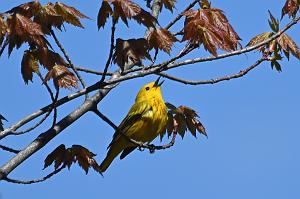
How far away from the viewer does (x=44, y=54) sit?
4.50 m

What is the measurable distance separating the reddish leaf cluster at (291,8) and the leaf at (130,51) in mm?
1730

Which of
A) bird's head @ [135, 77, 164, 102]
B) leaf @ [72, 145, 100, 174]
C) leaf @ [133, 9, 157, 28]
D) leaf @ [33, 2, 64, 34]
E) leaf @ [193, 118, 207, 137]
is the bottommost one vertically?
leaf @ [72, 145, 100, 174]

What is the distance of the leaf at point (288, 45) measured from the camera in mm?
5824

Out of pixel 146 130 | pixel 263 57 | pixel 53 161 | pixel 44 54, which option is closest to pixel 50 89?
pixel 44 54

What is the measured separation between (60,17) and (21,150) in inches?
40.1

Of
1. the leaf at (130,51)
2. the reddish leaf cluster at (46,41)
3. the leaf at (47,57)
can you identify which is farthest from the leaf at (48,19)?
the leaf at (130,51)

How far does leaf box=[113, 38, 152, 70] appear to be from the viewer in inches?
176

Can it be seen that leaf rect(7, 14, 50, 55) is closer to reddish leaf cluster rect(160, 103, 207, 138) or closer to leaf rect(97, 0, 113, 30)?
leaf rect(97, 0, 113, 30)

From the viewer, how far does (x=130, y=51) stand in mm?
4492

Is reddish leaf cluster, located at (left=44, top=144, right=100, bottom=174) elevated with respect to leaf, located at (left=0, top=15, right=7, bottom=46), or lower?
lower

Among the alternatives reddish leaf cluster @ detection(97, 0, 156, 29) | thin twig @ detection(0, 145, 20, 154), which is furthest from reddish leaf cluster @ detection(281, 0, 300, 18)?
thin twig @ detection(0, 145, 20, 154)

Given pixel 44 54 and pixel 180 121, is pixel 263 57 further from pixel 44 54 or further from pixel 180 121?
pixel 44 54

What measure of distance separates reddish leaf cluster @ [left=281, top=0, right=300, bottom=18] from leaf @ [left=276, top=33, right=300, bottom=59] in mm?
217

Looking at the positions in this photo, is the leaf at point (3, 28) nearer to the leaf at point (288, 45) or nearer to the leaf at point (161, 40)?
the leaf at point (161, 40)
